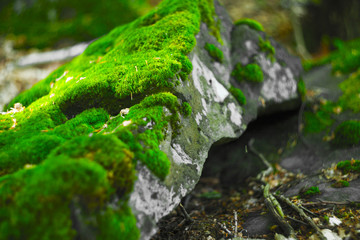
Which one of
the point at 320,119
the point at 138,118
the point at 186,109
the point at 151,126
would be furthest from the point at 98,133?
the point at 320,119

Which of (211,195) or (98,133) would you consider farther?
(211,195)

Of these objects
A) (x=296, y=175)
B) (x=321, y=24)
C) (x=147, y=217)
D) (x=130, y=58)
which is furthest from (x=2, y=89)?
(x=321, y=24)

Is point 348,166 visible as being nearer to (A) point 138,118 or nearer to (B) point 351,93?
(B) point 351,93

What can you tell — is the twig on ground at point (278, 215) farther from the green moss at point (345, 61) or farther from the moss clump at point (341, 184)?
the green moss at point (345, 61)

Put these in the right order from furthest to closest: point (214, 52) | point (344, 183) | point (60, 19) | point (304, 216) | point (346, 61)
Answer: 1. point (60, 19)
2. point (346, 61)
3. point (214, 52)
4. point (344, 183)
5. point (304, 216)

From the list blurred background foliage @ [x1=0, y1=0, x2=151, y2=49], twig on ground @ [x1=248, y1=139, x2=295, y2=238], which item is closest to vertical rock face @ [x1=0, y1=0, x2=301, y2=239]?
twig on ground @ [x1=248, y1=139, x2=295, y2=238]

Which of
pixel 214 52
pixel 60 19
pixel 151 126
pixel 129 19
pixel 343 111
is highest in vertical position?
pixel 60 19

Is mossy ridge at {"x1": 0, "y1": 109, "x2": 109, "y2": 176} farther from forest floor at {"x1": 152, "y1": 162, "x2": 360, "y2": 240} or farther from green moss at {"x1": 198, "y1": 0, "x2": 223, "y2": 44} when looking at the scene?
green moss at {"x1": 198, "y1": 0, "x2": 223, "y2": 44}
